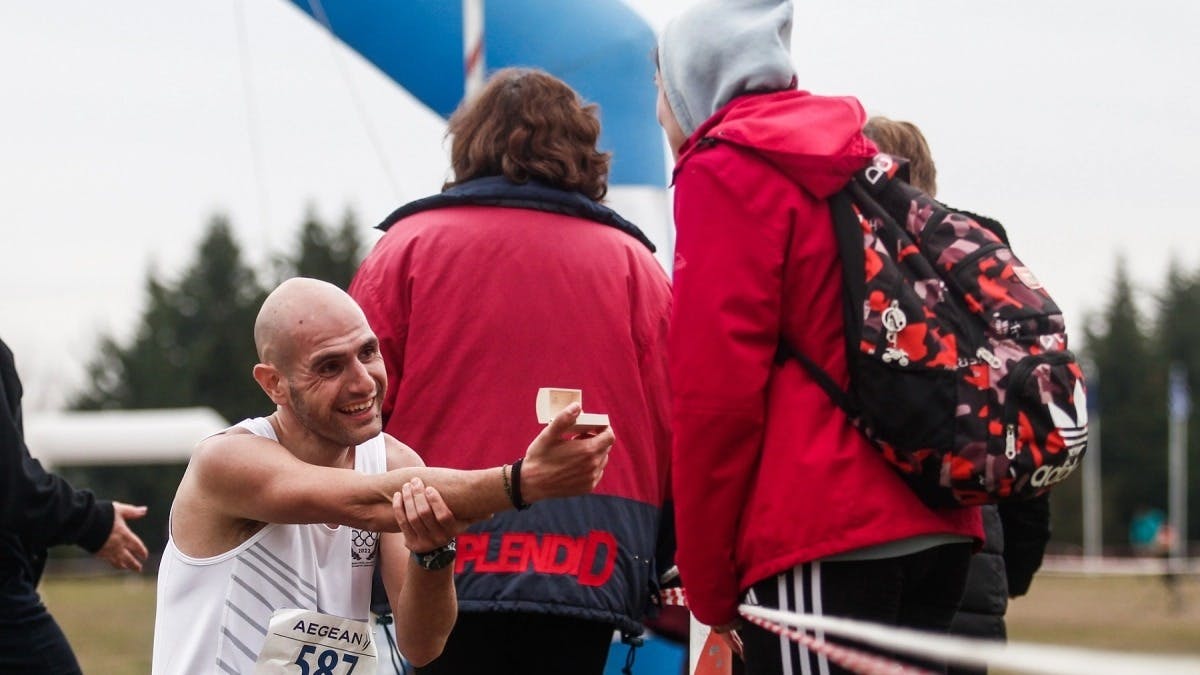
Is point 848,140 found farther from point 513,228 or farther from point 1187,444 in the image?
point 1187,444

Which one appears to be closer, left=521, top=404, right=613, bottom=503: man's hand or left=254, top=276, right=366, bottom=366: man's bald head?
left=521, top=404, right=613, bottom=503: man's hand

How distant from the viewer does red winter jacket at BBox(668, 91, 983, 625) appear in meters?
2.68

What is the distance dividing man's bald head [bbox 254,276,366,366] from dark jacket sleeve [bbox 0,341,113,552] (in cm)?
146

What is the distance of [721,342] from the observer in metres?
2.71

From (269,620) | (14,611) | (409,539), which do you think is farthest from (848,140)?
(14,611)

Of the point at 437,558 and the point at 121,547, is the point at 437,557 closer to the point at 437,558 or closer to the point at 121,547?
the point at 437,558

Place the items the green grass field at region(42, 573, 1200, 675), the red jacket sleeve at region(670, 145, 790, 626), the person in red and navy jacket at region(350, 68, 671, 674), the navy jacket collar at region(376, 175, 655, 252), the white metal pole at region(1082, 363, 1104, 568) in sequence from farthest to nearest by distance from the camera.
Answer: the white metal pole at region(1082, 363, 1104, 568) < the green grass field at region(42, 573, 1200, 675) < the navy jacket collar at region(376, 175, 655, 252) < the person in red and navy jacket at region(350, 68, 671, 674) < the red jacket sleeve at region(670, 145, 790, 626)

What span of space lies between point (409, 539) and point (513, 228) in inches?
43.3

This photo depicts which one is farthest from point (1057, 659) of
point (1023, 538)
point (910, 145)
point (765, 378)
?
point (1023, 538)

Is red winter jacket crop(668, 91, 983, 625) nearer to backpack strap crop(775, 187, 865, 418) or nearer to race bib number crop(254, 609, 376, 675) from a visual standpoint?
backpack strap crop(775, 187, 865, 418)

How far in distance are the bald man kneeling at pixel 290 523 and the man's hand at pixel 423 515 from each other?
2.1 inches

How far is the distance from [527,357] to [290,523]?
34.3 inches

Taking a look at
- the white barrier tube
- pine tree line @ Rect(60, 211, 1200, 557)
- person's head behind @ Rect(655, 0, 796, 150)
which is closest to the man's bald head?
person's head behind @ Rect(655, 0, 796, 150)

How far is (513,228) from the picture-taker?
3645 millimetres
